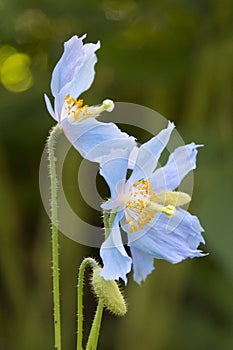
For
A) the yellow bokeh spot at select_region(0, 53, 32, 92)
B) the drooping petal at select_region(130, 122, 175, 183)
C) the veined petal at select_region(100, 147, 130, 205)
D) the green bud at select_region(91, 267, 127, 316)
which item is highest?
the yellow bokeh spot at select_region(0, 53, 32, 92)

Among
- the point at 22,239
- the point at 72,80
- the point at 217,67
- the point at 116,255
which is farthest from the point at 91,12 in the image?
the point at 116,255

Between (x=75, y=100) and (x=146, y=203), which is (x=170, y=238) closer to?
(x=146, y=203)

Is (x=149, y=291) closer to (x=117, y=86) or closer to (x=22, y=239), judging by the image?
(x=22, y=239)

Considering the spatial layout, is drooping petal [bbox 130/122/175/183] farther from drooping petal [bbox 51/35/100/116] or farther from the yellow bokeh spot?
the yellow bokeh spot

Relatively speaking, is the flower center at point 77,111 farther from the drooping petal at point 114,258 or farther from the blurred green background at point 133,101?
the blurred green background at point 133,101

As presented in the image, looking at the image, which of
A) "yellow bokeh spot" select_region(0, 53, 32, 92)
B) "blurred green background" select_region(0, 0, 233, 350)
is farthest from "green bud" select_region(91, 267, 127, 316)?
"yellow bokeh spot" select_region(0, 53, 32, 92)

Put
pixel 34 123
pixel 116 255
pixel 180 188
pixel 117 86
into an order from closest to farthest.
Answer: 1. pixel 116 255
2. pixel 180 188
3. pixel 34 123
4. pixel 117 86
